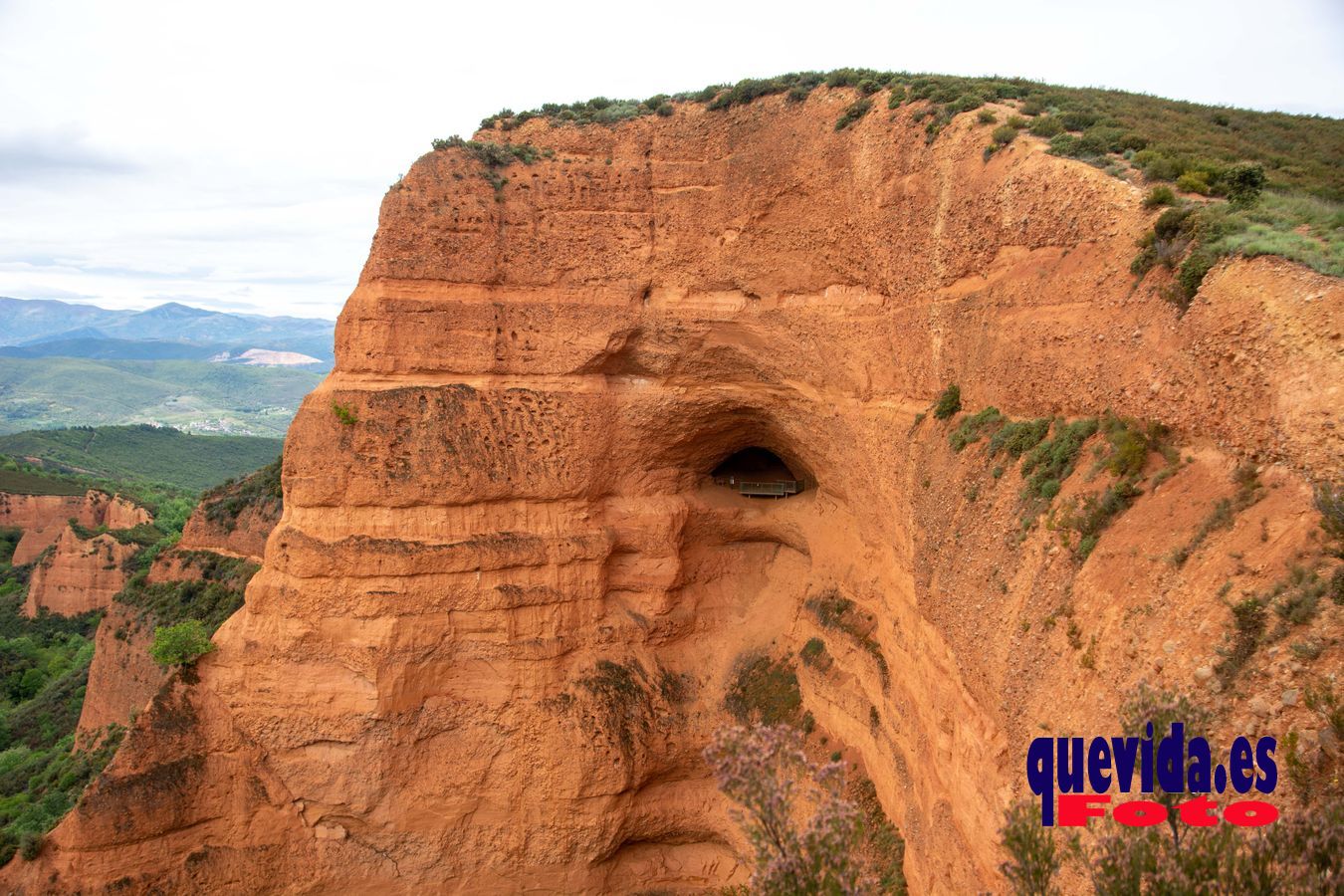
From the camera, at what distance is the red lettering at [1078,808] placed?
7180 millimetres

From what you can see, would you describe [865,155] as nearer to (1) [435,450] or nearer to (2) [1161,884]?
(1) [435,450]

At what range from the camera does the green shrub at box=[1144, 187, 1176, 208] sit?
10.8m

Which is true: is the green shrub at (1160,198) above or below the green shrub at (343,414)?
above

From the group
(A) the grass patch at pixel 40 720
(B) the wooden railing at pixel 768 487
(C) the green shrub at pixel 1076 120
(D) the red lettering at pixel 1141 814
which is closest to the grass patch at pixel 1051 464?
(D) the red lettering at pixel 1141 814

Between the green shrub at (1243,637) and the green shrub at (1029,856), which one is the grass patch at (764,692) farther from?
the green shrub at (1029,856)

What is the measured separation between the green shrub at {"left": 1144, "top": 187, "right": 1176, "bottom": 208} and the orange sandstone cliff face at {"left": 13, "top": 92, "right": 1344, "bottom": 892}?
5155 millimetres

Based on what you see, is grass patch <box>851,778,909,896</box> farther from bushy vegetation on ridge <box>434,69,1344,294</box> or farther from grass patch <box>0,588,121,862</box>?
grass patch <box>0,588,121,862</box>

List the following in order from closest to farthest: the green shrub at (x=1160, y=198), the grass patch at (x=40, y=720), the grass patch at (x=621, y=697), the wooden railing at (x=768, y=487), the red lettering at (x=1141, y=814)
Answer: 1. the red lettering at (x=1141, y=814)
2. the green shrub at (x=1160, y=198)
3. the grass patch at (x=621, y=697)
4. the grass patch at (x=40, y=720)
5. the wooden railing at (x=768, y=487)

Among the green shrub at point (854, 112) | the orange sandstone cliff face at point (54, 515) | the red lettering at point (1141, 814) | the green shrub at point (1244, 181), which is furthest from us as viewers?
the orange sandstone cliff face at point (54, 515)

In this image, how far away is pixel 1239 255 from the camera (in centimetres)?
921

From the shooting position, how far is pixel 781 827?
6.87 meters

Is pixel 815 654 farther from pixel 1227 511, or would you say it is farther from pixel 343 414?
pixel 343 414

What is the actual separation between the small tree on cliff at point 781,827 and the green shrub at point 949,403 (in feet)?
28.8

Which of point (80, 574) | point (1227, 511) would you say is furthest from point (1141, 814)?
point (80, 574)
